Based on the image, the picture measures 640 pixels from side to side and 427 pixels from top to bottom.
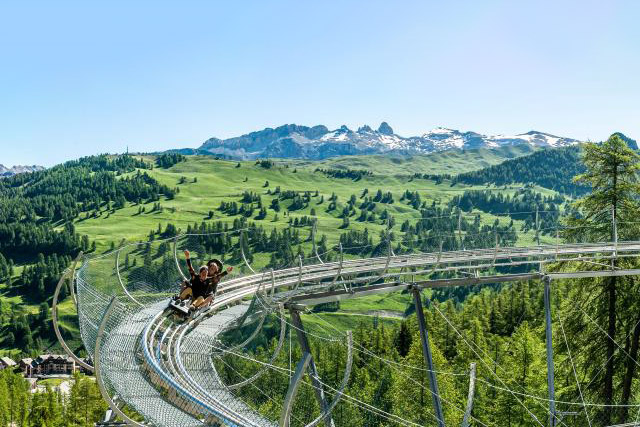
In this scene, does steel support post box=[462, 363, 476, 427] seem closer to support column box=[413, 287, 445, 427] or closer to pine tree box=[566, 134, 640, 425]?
support column box=[413, 287, 445, 427]

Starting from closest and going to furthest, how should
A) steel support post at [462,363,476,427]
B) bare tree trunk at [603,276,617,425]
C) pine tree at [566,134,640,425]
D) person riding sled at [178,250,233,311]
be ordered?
1. person riding sled at [178,250,233,311]
2. steel support post at [462,363,476,427]
3. bare tree trunk at [603,276,617,425]
4. pine tree at [566,134,640,425]

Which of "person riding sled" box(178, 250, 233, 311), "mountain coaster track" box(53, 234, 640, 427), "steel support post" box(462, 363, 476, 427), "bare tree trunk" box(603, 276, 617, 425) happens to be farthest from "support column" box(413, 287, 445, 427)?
"bare tree trunk" box(603, 276, 617, 425)

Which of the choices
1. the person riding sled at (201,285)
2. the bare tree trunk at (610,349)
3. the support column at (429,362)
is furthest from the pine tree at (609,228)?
the person riding sled at (201,285)

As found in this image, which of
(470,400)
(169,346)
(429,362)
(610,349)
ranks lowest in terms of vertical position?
(610,349)

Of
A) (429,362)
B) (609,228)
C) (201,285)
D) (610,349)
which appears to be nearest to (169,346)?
(201,285)

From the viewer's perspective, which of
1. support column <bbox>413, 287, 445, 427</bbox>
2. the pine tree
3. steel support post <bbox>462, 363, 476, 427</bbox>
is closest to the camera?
steel support post <bbox>462, 363, 476, 427</bbox>

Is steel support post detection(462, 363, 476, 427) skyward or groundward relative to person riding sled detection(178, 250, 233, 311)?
groundward

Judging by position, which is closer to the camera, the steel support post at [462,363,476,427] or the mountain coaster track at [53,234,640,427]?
the mountain coaster track at [53,234,640,427]

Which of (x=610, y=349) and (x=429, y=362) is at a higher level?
(x=429, y=362)

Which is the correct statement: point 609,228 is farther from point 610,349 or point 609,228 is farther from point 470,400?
point 470,400
